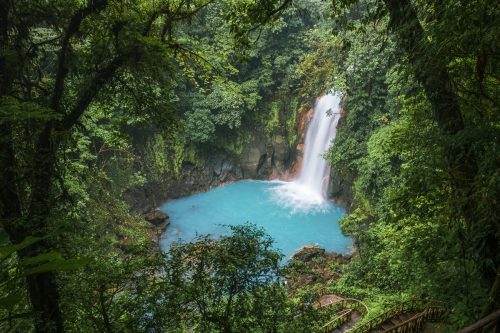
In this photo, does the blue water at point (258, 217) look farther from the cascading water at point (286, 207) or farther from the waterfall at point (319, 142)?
the waterfall at point (319, 142)

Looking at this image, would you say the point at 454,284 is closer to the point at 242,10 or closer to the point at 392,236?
the point at 242,10

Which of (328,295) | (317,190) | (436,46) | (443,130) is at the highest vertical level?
(436,46)

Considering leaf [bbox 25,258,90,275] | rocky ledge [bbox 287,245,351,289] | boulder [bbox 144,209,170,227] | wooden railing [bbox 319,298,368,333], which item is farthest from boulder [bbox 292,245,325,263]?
leaf [bbox 25,258,90,275]

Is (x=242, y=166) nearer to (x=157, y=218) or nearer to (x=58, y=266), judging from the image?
(x=157, y=218)

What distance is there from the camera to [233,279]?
421 cm

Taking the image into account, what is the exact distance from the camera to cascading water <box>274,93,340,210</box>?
16.9 metres

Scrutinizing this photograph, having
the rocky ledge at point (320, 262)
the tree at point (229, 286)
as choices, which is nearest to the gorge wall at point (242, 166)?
the rocky ledge at point (320, 262)

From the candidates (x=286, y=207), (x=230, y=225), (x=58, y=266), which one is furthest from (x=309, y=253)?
(x=58, y=266)

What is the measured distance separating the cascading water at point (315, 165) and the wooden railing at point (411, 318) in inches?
368

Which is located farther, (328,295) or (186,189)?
(186,189)

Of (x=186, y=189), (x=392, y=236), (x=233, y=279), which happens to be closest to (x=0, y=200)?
(x=233, y=279)

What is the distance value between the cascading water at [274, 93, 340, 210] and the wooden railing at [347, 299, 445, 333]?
9.36m

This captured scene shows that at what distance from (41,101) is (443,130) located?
4.63m

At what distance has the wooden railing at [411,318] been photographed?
20.8 feet
